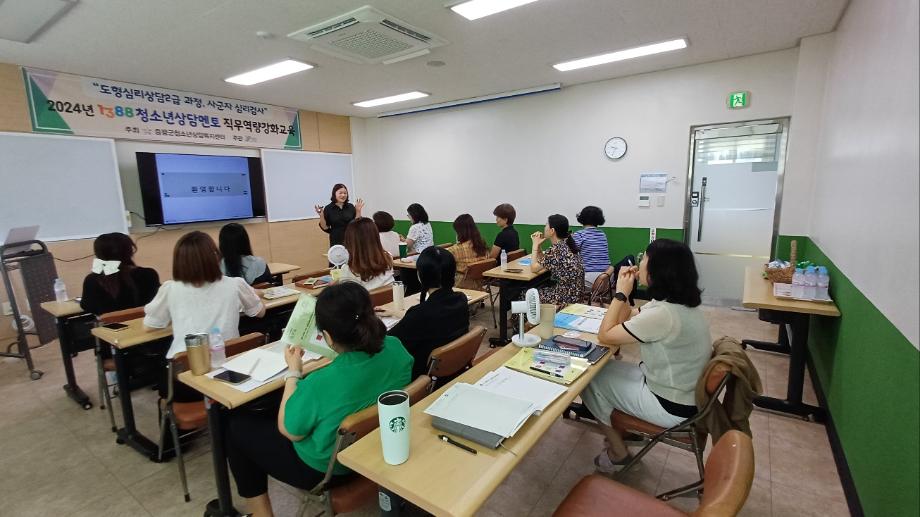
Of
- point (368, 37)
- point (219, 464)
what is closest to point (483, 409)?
point (219, 464)

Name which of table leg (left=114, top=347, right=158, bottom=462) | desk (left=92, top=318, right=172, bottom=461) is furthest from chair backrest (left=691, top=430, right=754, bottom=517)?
table leg (left=114, top=347, right=158, bottom=462)

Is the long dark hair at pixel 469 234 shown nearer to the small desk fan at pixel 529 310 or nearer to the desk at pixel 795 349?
the desk at pixel 795 349

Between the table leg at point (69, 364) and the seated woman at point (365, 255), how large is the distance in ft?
6.70

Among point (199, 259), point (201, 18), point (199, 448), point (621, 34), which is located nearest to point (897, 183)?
point (621, 34)

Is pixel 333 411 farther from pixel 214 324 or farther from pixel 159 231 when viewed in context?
pixel 159 231

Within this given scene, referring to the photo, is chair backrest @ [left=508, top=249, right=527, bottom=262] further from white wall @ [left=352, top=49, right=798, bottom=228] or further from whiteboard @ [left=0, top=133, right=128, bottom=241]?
whiteboard @ [left=0, top=133, right=128, bottom=241]

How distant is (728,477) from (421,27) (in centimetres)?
356

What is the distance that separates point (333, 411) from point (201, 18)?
3282 millimetres

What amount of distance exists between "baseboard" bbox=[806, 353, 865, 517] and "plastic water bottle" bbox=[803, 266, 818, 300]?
676 millimetres

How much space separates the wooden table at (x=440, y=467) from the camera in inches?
43.1

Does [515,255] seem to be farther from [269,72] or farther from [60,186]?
[60,186]

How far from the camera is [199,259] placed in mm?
2348

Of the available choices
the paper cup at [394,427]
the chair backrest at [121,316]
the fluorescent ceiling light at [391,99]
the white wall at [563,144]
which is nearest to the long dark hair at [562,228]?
the white wall at [563,144]

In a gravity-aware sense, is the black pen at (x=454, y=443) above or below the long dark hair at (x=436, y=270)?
Answer: below
